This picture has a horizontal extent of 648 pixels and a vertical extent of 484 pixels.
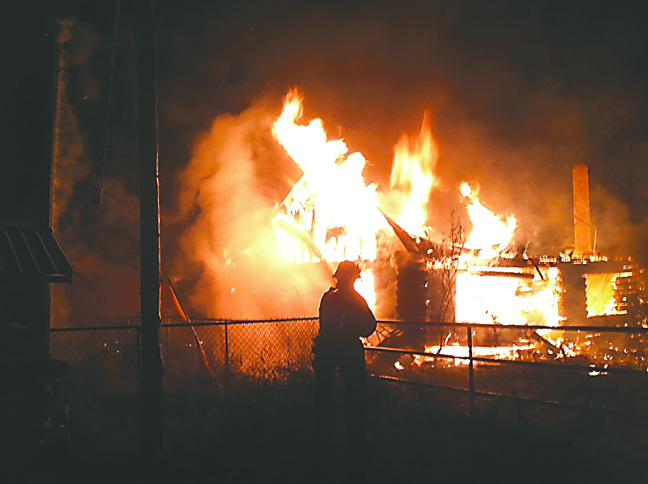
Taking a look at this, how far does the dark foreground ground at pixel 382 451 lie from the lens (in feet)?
16.4

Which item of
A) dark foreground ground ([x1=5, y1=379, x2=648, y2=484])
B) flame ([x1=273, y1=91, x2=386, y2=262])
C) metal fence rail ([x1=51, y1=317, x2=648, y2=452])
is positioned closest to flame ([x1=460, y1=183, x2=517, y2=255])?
flame ([x1=273, y1=91, x2=386, y2=262])

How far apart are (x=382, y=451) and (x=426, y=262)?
7.89 meters

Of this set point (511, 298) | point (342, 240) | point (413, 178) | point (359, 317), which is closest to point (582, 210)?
point (511, 298)

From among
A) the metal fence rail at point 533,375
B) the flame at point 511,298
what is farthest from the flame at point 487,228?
the metal fence rail at point 533,375

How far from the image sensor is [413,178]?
1712 cm

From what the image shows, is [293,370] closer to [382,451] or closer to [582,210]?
[382,451]

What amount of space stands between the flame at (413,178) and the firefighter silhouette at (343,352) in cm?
1020

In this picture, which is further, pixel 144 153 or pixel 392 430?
pixel 392 430

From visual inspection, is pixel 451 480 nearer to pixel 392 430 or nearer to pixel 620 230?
pixel 392 430

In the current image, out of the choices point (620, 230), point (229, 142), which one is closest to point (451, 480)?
point (229, 142)

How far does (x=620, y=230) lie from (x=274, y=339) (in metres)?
15.1

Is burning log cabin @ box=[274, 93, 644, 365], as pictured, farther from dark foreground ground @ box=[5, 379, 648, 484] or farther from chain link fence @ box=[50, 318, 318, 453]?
dark foreground ground @ box=[5, 379, 648, 484]

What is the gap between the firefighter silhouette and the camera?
5.76m

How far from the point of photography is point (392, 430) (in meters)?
6.46
